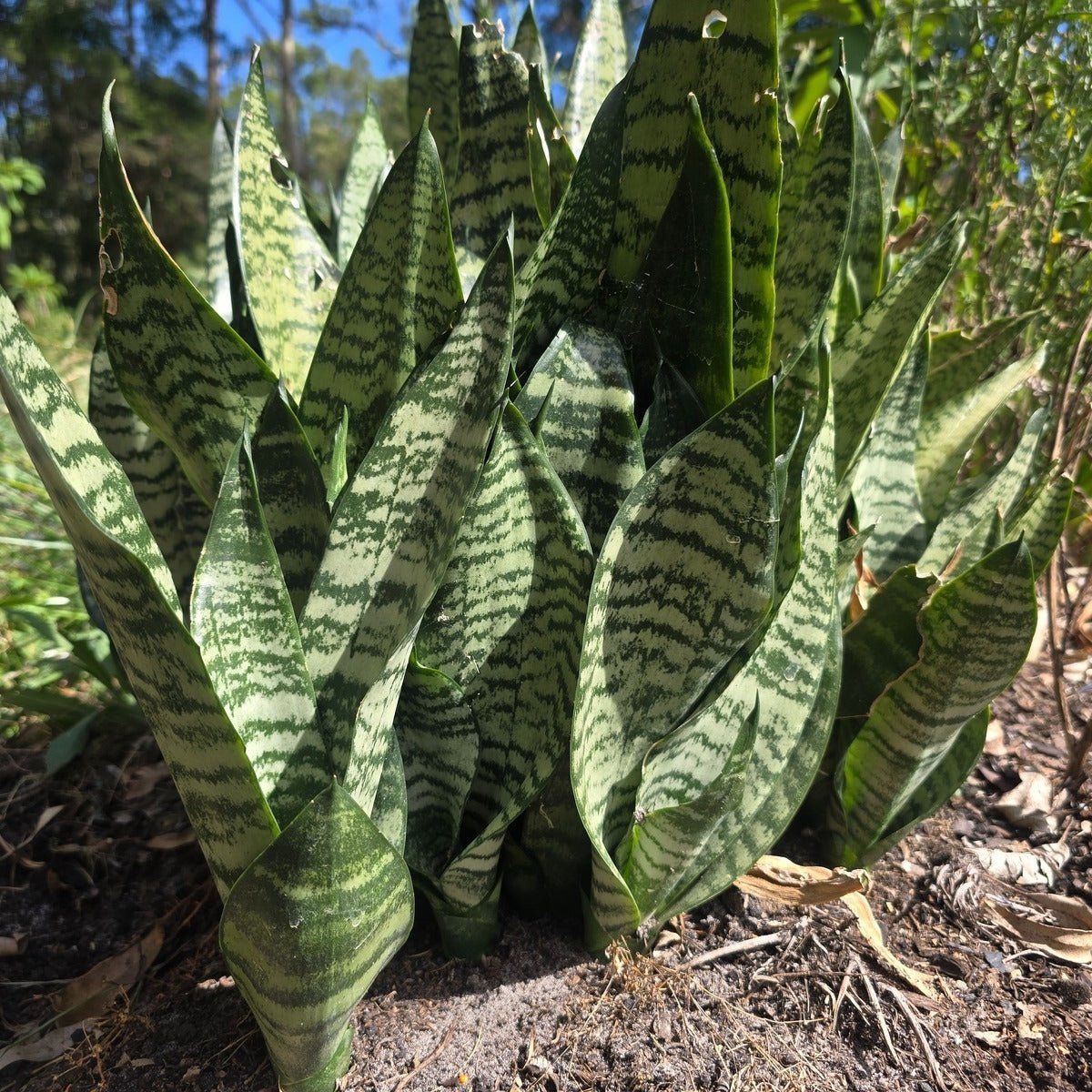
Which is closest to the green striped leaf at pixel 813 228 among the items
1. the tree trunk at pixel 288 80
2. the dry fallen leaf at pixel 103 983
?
the dry fallen leaf at pixel 103 983

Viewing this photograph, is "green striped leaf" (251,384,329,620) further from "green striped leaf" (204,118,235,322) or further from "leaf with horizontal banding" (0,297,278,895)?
"green striped leaf" (204,118,235,322)

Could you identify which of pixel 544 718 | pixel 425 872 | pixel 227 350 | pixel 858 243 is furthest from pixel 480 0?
pixel 425 872

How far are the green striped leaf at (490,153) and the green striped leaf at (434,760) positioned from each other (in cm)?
43

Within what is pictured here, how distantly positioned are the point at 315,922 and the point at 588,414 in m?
0.43

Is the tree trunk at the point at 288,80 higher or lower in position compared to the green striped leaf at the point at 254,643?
higher

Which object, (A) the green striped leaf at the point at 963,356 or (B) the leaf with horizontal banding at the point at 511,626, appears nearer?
(B) the leaf with horizontal banding at the point at 511,626

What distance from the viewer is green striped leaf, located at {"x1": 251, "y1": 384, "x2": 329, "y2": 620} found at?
66cm

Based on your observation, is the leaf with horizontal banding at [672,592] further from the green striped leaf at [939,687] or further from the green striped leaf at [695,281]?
the green striped leaf at [939,687]

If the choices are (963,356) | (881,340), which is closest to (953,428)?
(963,356)

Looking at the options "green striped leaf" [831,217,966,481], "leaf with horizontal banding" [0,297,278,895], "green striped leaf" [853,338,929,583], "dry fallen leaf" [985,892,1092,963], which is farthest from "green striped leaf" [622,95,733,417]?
"dry fallen leaf" [985,892,1092,963]

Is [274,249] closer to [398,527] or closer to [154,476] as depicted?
[154,476]

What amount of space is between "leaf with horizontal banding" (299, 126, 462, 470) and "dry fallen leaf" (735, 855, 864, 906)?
0.61 m

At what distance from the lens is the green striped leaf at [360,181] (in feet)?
3.48

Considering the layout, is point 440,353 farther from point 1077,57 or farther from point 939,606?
point 1077,57
